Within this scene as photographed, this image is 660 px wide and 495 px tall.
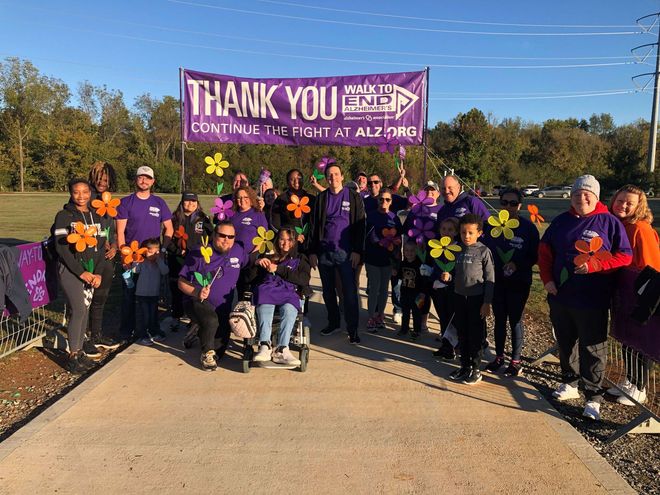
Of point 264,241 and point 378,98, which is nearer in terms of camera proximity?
point 264,241

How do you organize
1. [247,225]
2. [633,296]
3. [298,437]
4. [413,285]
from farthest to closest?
[413,285]
[247,225]
[633,296]
[298,437]

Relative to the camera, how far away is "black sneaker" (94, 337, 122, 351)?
5176 millimetres

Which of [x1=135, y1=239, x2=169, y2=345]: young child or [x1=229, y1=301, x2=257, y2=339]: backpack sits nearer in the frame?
[x1=229, y1=301, x2=257, y2=339]: backpack

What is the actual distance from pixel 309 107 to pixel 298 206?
9.32ft

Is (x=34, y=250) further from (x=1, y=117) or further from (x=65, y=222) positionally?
(x=1, y=117)

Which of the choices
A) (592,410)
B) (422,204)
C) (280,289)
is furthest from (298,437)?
(422,204)

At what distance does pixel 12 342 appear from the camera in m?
5.06

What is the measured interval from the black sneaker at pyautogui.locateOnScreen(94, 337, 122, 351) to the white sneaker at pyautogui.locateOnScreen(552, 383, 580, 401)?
14.8ft

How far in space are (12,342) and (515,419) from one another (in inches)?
199

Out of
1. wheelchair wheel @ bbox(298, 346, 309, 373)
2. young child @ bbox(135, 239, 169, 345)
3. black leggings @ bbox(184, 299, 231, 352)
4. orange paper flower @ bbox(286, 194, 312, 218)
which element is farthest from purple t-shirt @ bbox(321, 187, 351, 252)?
young child @ bbox(135, 239, 169, 345)

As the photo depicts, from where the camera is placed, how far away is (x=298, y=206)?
542 centimetres

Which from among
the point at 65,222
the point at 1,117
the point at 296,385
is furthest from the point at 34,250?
the point at 1,117

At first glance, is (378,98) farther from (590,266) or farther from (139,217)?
(590,266)

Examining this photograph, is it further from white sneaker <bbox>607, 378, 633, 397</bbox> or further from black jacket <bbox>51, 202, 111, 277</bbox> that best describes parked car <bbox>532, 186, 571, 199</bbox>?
black jacket <bbox>51, 202, 111, 277</bbox>
